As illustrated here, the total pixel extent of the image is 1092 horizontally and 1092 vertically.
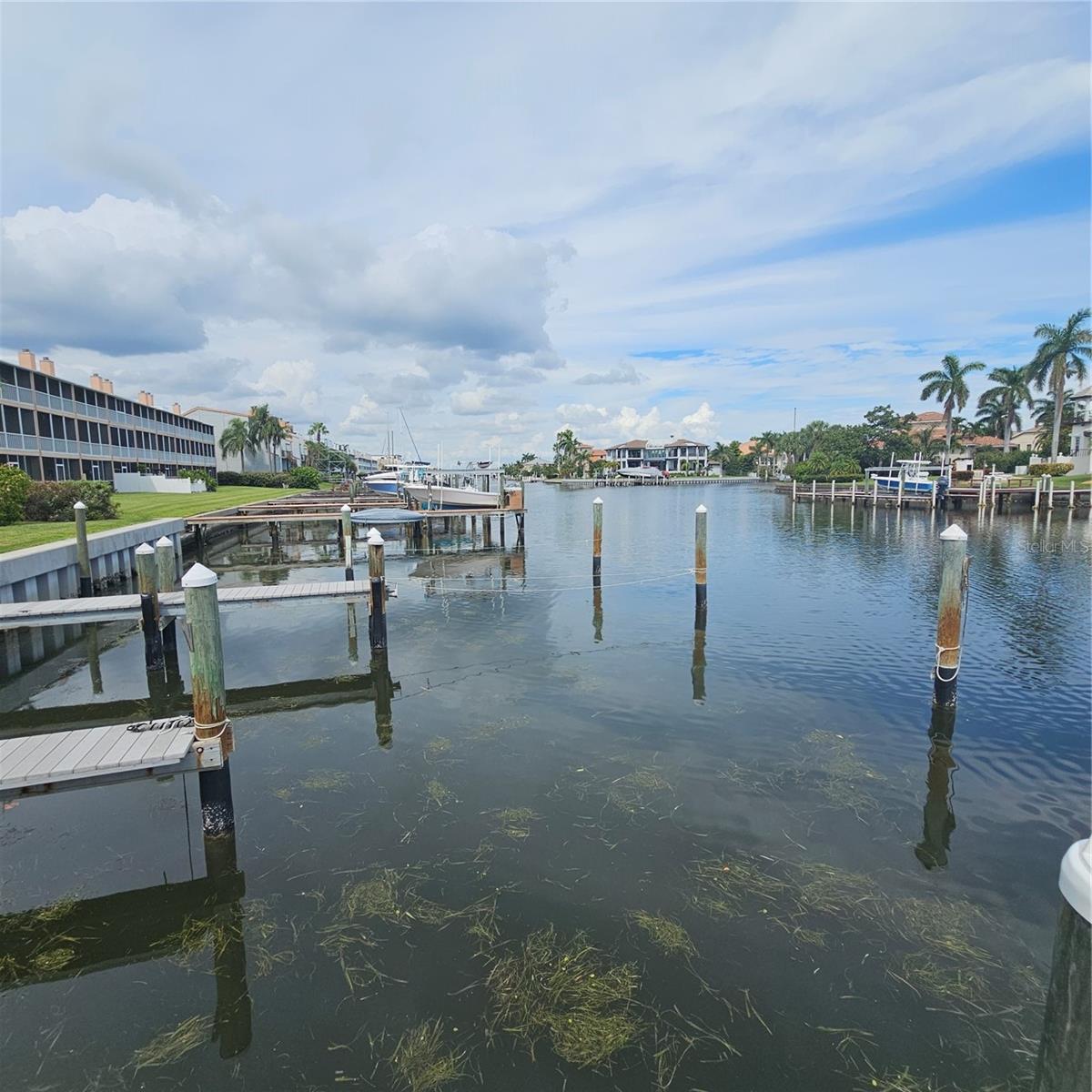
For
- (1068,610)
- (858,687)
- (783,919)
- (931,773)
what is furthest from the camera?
(1068,610)

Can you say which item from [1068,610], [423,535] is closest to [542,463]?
[423,535]

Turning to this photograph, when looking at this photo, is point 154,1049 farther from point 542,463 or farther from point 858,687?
point 542,463

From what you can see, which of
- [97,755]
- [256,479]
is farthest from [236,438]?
[97,755]

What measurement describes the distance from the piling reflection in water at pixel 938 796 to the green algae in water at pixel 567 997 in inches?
160

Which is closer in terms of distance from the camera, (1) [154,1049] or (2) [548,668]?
(1) [154,1049]

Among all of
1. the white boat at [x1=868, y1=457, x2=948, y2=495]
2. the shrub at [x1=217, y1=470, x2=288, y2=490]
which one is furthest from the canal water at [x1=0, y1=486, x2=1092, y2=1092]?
the shrub at [x1=217, y1=470, x2=288, y2=490]

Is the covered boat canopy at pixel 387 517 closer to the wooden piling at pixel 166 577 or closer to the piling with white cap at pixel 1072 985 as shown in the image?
the wooden piling at pixel 166 577

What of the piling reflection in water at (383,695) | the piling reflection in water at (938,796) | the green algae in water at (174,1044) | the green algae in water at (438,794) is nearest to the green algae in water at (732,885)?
the piling reflection in water at (938,796)

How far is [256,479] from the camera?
249 ft

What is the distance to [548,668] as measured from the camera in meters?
14.1

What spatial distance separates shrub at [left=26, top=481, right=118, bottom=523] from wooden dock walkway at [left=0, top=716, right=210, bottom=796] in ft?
72.8

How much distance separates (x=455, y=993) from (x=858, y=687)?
10001mm

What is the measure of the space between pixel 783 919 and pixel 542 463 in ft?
567

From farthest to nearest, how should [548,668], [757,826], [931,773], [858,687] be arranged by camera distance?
[548,668] < [858,687] < [931,773] < [757,826]
